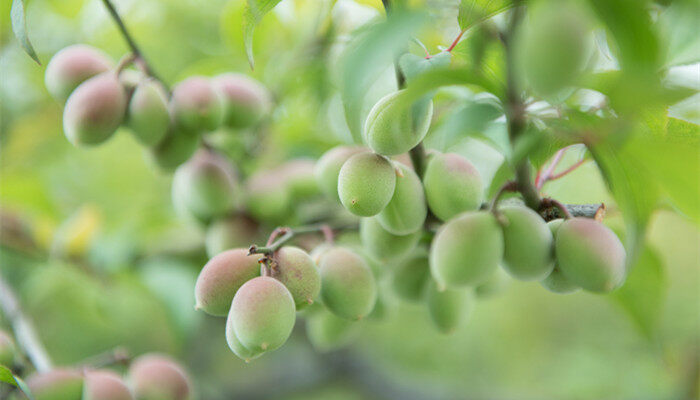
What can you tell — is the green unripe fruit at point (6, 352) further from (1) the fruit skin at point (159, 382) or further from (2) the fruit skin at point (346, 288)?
(2) the fruit skin at point (346, 288)

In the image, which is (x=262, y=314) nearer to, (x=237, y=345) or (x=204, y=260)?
(x=237, y=345)

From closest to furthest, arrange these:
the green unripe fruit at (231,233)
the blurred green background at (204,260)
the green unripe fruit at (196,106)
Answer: the green unripe fruit at (196,106) → the green unripe fruit at (231,233) → the blurred green background at (204,260)

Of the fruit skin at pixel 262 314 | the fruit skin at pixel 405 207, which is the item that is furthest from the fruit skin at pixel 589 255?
the fruit skin at pixel 262 314

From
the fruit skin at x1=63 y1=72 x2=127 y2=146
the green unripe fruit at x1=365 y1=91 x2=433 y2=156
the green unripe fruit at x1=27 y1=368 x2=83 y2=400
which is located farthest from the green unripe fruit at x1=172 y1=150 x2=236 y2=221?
the green unripe fruit at x1=365 y1=91 x2=433 y2=156

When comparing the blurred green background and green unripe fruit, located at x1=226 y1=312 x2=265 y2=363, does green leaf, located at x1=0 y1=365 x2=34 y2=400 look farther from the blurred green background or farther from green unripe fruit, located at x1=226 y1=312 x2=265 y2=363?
the blurred green background

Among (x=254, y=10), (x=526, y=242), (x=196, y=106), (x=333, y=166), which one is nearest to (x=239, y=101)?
(x=196, y=106)
